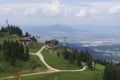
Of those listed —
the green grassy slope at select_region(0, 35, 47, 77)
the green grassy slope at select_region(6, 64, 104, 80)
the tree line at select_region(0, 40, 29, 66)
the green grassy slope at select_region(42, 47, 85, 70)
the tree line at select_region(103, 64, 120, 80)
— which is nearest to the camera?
the green grassy slope at select_region(6, 64, 104, 80)

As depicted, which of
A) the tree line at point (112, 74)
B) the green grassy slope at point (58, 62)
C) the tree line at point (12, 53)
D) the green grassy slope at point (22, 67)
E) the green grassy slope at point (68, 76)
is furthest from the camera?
the green grassy slope at point (58, 62)

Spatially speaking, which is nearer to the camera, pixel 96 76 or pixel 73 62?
pixel 96 76

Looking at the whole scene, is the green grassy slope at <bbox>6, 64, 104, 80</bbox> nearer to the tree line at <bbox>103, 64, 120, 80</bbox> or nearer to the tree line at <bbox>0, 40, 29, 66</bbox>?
the tree line at <bbox>103, 64, 120, 80</bbox>

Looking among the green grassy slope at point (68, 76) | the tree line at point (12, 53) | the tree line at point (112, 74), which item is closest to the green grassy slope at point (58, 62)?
the tree line at point (12, 53)

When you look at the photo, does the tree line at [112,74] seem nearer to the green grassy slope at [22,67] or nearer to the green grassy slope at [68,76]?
the green grassy slope at [68,76]

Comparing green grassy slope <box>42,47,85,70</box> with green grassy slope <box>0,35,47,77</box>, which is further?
green grassy slope <box>42,47,85,70</box>

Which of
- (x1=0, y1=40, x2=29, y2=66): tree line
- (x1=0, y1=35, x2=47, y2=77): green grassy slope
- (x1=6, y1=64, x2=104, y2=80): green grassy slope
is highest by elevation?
(x1=0, y1=40, x2=29, y2=66): tree line

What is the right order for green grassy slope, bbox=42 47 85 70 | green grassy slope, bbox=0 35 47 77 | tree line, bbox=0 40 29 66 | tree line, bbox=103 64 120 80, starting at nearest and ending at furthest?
1. tree line, bbox=103 64 120 80
2. green grassy slope, bbox=0 35 47 77
3. tree line, bbox=0 40 29 66
4. green grassy slope, bbox=42 47 85 70

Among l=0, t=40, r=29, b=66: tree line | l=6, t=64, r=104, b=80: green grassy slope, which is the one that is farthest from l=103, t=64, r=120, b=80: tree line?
l=0, t=40, r=29, b=66: tree line

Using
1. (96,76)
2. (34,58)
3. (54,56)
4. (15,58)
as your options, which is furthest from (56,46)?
(96,76)

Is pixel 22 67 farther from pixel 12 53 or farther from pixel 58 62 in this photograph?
pixel 58 62

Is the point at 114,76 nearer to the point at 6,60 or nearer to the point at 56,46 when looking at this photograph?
the point at 6,60
